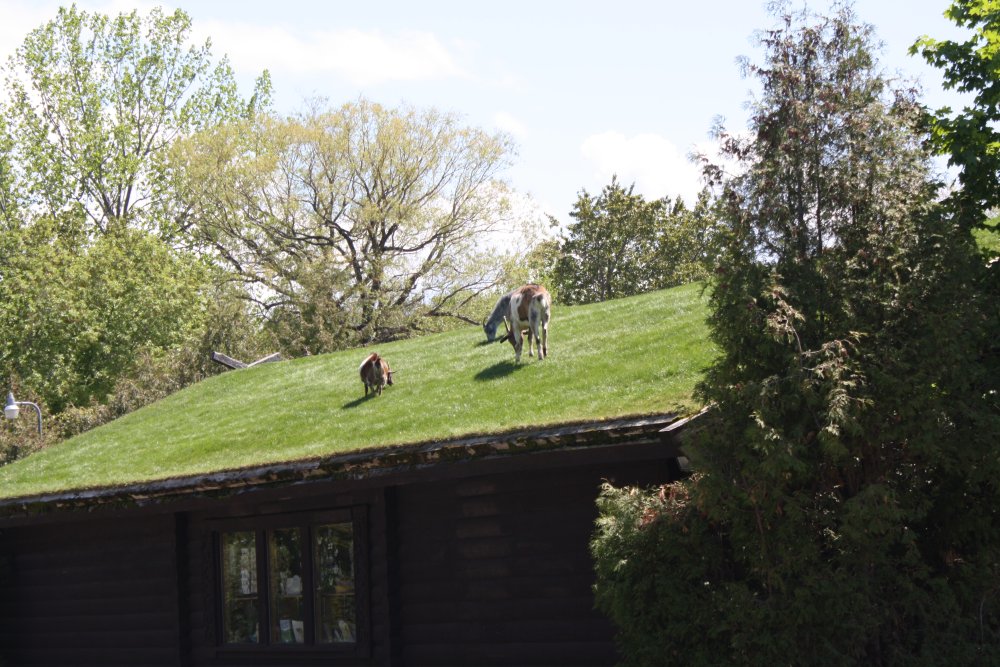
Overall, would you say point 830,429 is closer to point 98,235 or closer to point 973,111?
point 973,111

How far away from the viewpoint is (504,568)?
12516 millimetres

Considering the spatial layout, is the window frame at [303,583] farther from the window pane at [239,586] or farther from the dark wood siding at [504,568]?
the dark wood siding at [504,568]

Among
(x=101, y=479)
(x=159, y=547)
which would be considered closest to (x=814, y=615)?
(x=159, y=547)

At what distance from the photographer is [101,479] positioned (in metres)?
16.5

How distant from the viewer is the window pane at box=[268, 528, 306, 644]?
14.6 metres

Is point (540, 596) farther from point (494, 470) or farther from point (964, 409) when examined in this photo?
point (964, 409)

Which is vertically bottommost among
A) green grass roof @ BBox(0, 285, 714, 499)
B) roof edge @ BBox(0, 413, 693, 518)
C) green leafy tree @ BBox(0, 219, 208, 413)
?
roof edge @ BBox(0, 413, 693, 518)

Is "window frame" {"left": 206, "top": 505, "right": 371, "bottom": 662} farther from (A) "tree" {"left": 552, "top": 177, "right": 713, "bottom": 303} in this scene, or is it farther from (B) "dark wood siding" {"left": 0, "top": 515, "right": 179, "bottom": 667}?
(A) "tree" {"left": 552, "top": 177, "right": 713, "bottom": 303}

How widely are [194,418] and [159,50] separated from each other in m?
33.9

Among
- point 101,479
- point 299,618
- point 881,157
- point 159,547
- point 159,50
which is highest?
point 159,50

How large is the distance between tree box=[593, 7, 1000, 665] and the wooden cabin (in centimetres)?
142

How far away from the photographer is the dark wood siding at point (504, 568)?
11930mm

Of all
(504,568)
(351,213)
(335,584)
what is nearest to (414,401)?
(335,584)

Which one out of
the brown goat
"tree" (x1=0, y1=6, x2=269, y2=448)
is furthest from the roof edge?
"tree" (x1=0, y1=6, x2=269, y2=448)
